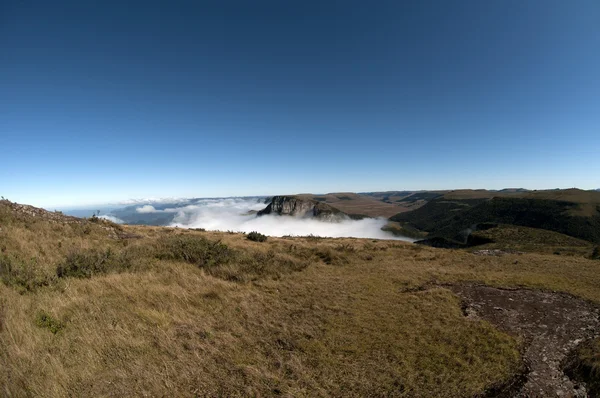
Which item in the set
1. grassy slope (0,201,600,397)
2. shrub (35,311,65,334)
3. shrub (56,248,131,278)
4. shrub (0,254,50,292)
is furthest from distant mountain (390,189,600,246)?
shrub (35,311,65,334)

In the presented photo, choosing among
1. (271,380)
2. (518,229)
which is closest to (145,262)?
(271,380)

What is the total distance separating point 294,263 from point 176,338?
10848 millimetres

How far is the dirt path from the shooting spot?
20.0 feet

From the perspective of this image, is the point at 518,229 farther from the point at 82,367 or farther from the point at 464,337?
the point at 82,367

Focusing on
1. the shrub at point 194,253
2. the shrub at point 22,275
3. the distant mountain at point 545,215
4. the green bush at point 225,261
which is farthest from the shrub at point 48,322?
the distant mountain at point 545,215

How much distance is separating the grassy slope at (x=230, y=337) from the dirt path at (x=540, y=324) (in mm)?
532

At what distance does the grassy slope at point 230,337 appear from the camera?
17.8ft

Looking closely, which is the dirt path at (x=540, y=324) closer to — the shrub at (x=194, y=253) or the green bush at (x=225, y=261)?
the green bush at (x=225, y=261)

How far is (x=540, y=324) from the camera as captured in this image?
364 inches

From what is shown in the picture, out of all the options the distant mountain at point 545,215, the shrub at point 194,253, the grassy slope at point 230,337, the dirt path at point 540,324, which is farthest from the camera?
the distant mountain at point 545,215

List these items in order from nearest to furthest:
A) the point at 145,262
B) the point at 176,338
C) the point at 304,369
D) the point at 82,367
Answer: the point at 82,367
the point at 304,369
the point at 176,338
the point at 145,262

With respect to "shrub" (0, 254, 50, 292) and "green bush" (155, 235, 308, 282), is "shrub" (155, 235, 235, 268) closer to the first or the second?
"green bush" (155, 235, 308, 282)

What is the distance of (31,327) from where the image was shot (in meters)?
6.38

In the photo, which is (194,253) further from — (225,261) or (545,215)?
(545,215)
